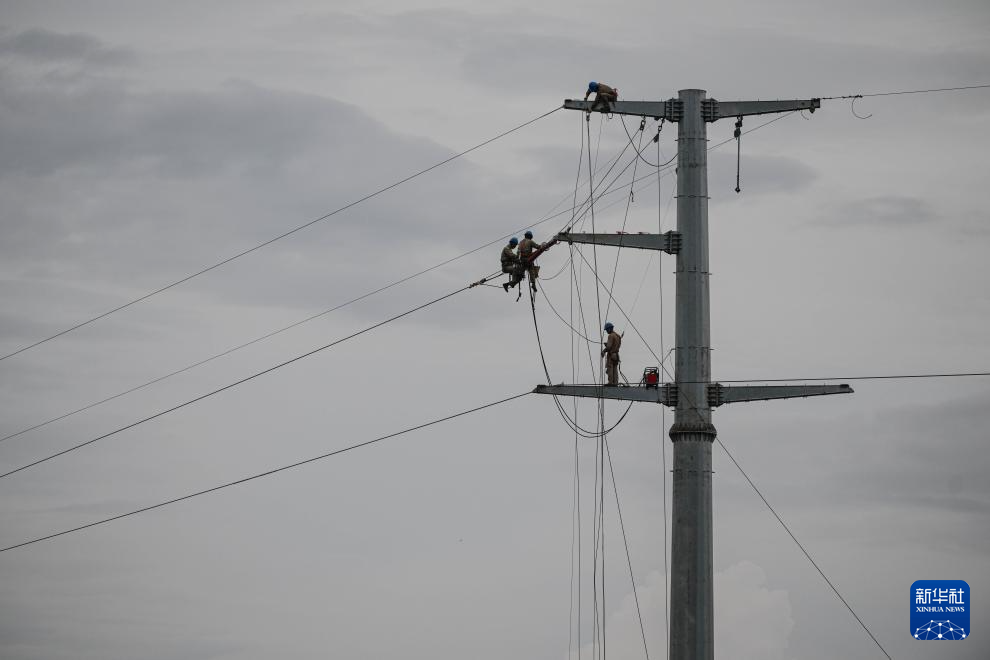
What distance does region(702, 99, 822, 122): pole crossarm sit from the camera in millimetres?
34969

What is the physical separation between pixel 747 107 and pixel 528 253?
273 inches

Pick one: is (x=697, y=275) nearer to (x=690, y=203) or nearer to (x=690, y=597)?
(x=690, y=203)

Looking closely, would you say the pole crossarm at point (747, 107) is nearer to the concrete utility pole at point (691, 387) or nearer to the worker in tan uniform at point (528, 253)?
the concrete utility pole at point (691, 387)

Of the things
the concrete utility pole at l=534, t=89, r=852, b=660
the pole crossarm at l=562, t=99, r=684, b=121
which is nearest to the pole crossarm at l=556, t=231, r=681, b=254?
the concrete utility pole at l=534, t=89, r=852, b=660

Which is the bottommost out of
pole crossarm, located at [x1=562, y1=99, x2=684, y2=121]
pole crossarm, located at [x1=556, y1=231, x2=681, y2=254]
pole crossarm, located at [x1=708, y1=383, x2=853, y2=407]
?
pole crossarm, located at [x1=708, y1=383, x2=853, y2=407]

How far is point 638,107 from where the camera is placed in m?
35.3

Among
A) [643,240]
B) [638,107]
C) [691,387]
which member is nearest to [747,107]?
[638,107]

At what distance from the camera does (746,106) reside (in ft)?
115

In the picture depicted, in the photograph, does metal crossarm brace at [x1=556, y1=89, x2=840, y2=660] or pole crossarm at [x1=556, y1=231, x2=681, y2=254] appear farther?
pole crossarm at [x1=556, y1=231, x2=681, y2=254]

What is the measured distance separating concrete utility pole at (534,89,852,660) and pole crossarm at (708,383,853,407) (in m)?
0.02

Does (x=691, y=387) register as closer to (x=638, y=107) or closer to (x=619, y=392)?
(x=619, y=392)

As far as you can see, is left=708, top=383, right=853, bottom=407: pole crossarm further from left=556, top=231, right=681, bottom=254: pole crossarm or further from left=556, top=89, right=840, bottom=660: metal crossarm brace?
left=556, top=231, right=681, bottom=254: pole crossarm

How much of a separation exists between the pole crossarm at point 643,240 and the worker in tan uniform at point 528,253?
3962 mm

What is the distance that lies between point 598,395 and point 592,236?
137 inches
